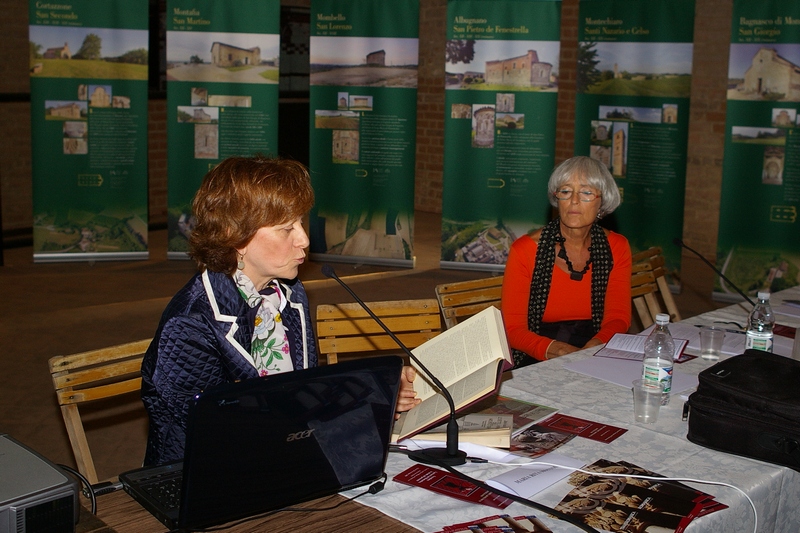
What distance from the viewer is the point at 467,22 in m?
6.80

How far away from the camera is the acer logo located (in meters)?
1.63

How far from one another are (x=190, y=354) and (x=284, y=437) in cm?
52

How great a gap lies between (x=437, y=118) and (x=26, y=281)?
4709 millimetres

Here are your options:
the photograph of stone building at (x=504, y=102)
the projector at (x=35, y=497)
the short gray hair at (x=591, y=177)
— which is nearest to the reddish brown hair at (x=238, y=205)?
the projector at (x=35, y=497)

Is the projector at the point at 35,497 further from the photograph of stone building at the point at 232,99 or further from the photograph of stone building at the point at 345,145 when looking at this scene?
the photograph of stone building at the point at 345,145

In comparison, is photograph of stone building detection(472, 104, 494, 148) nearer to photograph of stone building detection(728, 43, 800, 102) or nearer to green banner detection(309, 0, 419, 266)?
green banner detection(309, 0, 419, 266)

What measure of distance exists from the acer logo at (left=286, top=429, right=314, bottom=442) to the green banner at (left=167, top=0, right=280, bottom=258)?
17.9 feet

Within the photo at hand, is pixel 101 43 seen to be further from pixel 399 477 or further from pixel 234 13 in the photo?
pixel 399 477

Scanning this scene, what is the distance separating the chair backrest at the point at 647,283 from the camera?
4.07 metres

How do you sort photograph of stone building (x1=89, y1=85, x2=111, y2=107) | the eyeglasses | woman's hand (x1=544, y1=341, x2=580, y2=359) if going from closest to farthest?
woman's hand (x1=544, y1=341, x2=580, y2=359) < the eyeglasses < photograph of stone building (x1=89, y1=85, x2=111, y2=107)

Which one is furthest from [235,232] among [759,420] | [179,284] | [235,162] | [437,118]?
[437,118]

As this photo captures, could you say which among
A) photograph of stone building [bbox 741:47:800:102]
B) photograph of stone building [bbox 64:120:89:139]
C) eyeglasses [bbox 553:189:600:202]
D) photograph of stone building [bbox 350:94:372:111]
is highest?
photograph of stone building [bbox 741:47:800:102]

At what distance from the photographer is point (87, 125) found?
6.86 metres

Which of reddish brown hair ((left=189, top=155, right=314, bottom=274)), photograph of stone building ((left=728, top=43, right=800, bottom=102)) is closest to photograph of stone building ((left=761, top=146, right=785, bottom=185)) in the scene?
photograph of stone building ((left=728, top=43, right=800, bottom=102))
